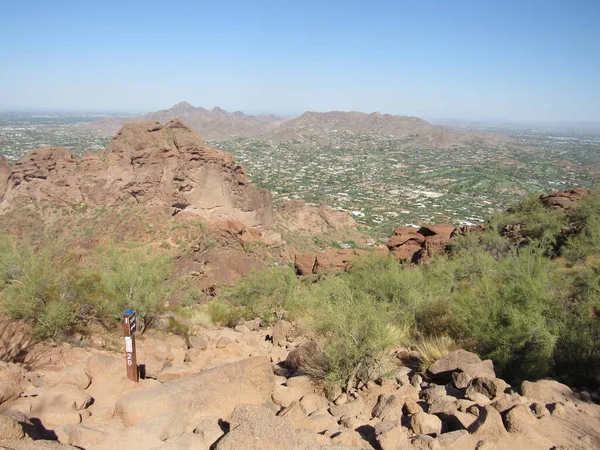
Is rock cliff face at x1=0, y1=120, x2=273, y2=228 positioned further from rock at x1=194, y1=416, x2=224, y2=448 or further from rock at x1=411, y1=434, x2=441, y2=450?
rock at x1=411, y1=434, x2=441, y2=450

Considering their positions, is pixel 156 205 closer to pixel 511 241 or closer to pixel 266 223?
pixel 266 223

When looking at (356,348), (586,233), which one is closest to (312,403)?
(356,348)

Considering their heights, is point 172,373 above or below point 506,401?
below

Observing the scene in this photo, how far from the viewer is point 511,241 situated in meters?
23.1

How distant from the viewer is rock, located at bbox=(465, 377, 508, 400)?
5.87 m

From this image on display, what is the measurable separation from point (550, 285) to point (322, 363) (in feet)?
19.9

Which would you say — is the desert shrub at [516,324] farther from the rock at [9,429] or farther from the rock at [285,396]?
the rock at [9,429]

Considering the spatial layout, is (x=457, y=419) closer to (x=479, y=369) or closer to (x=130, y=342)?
(x=479, y=369)

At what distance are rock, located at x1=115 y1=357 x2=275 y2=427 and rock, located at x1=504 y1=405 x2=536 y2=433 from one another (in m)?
3.63

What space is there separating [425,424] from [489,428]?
2.48 ft

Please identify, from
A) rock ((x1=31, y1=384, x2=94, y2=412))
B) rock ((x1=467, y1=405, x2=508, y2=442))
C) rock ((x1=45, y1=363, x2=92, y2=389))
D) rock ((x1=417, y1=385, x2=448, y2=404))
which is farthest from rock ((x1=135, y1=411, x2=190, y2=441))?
rock ((x1=467, y1=405, x2=508, y2=442))

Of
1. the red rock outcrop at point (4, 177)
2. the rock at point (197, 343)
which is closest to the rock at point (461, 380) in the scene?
the rock at point (197, 343)

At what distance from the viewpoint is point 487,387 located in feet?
19.6

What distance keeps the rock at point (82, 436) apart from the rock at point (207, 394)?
0.49m
